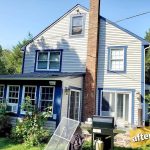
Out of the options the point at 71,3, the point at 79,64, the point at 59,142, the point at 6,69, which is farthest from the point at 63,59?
the point at 6,69

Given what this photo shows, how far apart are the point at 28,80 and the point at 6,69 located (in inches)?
928

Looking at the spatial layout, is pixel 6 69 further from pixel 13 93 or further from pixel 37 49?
pixel 13 93

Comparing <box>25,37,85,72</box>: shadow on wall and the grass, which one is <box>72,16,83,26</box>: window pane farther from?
the grass

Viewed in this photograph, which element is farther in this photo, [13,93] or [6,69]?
[6,69]

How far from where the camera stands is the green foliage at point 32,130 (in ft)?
40.8

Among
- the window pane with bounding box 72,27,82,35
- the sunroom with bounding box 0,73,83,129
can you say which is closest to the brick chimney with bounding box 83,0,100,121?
the sunroom with bounding box 0,73,83,129

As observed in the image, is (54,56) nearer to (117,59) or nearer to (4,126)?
(117,59)

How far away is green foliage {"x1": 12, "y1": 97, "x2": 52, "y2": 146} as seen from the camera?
40.8ft

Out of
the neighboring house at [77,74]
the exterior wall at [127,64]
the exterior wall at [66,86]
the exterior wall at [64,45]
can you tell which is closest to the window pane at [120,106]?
the neighboring house at [77,74]

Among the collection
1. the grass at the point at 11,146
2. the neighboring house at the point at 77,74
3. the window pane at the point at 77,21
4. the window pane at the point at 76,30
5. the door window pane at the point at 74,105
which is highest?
the window pane at the point at 77,21

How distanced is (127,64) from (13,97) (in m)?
7.53

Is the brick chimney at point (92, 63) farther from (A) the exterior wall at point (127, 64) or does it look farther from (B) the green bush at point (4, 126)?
(B) the green bush at point (4, 126)

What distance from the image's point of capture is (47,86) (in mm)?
15688

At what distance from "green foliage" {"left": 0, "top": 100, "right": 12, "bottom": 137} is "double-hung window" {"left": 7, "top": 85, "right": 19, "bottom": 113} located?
80 cm
